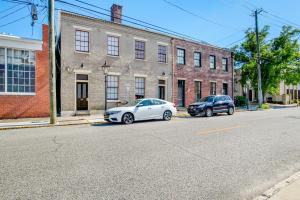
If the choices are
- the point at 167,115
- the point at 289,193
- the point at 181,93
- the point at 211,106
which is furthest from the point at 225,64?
the point at 289,193

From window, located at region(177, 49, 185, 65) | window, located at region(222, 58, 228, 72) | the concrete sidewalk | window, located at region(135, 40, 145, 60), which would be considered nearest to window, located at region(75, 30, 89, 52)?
window, located at region(135, 40, 145, 60)

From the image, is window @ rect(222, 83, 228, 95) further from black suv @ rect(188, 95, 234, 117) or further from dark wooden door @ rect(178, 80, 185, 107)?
black suv @ rect(188, 95, 234, 117)

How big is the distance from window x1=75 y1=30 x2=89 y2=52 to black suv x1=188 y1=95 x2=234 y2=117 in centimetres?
946

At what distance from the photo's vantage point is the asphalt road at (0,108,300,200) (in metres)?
4.02

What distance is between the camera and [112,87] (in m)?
18.8

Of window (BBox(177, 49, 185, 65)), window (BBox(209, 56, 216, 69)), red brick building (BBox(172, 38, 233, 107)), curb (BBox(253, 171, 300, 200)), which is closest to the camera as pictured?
curb (BBox(253, 171, 300, 200))

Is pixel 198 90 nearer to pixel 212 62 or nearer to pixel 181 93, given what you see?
pixel 181 93

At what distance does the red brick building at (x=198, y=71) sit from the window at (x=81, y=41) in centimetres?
889

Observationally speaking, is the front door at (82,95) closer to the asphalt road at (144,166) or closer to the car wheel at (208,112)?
the asphalt road at (144,166)

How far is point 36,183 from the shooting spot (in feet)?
14.2

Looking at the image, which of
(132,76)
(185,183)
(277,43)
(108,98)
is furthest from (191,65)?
(185,183)

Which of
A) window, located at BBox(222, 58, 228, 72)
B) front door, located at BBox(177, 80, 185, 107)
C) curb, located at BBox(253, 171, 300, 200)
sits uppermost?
window, located at BBox(222, 58, 228, 72)

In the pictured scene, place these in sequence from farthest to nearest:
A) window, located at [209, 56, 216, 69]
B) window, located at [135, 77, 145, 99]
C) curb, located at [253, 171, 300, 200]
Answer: window, located at [209, 56, 216, 69] < window, located at [135, 77, 145, 99] < curb, located at [253, 171, 300, 200]

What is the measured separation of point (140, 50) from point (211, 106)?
26.7 ft
